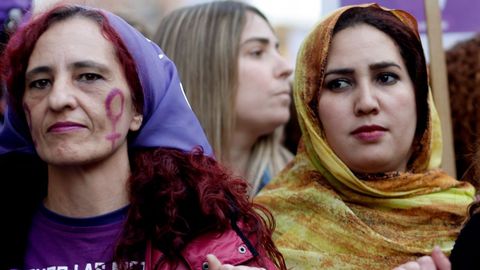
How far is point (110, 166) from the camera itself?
117 inches

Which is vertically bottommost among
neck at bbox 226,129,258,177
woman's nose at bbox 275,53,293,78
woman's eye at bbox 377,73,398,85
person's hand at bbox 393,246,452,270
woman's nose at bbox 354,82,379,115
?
neck at bbox 226,129,258,177

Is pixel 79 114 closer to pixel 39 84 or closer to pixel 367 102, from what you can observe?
pixel 39 84

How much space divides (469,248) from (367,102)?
71cm

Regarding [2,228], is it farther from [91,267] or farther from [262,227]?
[262,227]

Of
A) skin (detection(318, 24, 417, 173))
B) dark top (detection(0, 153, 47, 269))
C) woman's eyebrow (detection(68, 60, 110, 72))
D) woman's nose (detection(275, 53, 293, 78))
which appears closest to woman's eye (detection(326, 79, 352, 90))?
skin (detection(318, 24, 417, 173))

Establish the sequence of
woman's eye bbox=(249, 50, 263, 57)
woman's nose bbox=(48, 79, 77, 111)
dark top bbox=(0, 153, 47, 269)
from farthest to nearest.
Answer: woman's eye bbox=(249, 50, 263, 57) < dark top bbox=(0, 153, 47, 269) < woman's nose bbox=(48, 79, 77, 111)

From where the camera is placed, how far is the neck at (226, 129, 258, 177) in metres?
4.53

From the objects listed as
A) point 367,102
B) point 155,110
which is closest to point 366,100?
point 367,102

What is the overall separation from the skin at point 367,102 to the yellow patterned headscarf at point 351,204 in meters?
0.05

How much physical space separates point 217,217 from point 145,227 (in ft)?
0.66

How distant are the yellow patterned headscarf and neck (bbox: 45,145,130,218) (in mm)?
658

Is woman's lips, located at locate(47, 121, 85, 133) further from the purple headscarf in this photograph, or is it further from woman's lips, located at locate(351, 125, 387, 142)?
woman's lips, located at locate(351, 125, 387, 142)

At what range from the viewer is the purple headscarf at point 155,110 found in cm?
300

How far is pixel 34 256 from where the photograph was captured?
9.70ft
